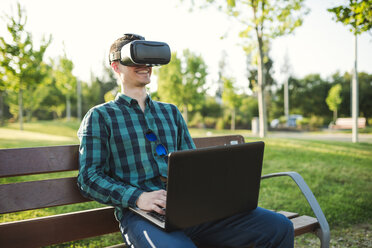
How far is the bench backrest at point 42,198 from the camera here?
1.85 metres

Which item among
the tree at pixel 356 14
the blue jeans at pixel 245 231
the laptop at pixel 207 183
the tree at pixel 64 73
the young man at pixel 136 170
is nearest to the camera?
the laptop at pixel 207 183

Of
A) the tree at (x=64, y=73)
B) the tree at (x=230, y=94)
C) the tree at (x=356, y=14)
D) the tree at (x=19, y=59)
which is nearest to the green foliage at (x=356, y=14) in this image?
the tree at (x=356, y=14)

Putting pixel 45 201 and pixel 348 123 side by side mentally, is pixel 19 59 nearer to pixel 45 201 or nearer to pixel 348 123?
pixel 45 201

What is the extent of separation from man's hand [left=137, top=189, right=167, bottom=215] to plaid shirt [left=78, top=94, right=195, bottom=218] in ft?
0.13

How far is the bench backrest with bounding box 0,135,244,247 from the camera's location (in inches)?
72.9

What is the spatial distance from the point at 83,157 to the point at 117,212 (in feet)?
1.21

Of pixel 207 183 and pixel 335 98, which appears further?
pixel 335 98

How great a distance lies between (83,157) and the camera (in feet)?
5.79

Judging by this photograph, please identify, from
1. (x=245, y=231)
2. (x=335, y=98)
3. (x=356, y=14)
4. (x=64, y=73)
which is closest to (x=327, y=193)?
(x=356, y=14)

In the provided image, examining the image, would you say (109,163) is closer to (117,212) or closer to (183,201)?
(117,212)

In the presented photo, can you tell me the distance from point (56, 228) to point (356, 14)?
449 cm

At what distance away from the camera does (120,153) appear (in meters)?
1.88

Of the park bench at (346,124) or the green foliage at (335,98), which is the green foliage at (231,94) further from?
the green foliage at (335,98)

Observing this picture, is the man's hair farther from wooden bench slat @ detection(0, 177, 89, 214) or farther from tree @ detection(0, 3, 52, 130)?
tree @ detection(0, 3, 52, 130)
